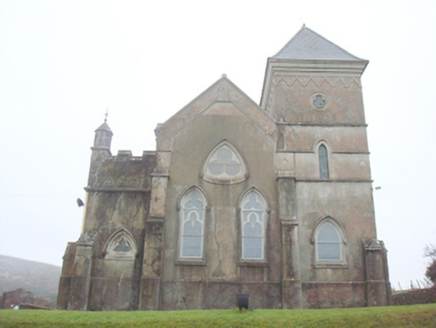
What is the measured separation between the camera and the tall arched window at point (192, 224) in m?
17.1

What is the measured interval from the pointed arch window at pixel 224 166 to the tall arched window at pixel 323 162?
359 cm

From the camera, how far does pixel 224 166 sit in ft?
60.1

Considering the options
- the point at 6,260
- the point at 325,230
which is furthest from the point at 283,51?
the point at 6,260

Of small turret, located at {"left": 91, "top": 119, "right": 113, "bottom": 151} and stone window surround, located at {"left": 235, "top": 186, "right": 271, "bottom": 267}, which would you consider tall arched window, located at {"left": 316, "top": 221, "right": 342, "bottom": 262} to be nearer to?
stone window surround, located at {"left": 235, "top": 186, "right": 271, "bottom": 267}

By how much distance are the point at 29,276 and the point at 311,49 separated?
6831 centimetres

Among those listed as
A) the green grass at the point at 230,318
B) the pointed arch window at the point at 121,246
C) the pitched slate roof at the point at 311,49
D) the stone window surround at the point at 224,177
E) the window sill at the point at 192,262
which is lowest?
the green grass at the point at 230,318

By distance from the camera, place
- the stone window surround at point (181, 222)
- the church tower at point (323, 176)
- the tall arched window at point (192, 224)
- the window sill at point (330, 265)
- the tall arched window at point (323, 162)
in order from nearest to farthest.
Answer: the stone window surround at point (181, 222) < the church tower at point (323, 176) < the tall arched window at point (192, 224) < the window sill at point (330, 265) < the tall arched window at point (323, 162)

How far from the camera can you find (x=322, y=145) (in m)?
19.5

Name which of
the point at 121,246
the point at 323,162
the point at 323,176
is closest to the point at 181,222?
the point at 121,246

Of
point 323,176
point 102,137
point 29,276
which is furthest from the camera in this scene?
point 29,276

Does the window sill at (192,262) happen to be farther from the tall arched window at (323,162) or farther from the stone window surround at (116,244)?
the tall arched window at (323,162)

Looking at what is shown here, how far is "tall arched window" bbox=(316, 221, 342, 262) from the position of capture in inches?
690

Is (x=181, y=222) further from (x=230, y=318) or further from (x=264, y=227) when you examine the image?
(x=230, y=318)

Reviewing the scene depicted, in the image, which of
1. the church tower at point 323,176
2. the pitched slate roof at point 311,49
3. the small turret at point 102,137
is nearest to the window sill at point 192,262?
the church tower at point 323,176
